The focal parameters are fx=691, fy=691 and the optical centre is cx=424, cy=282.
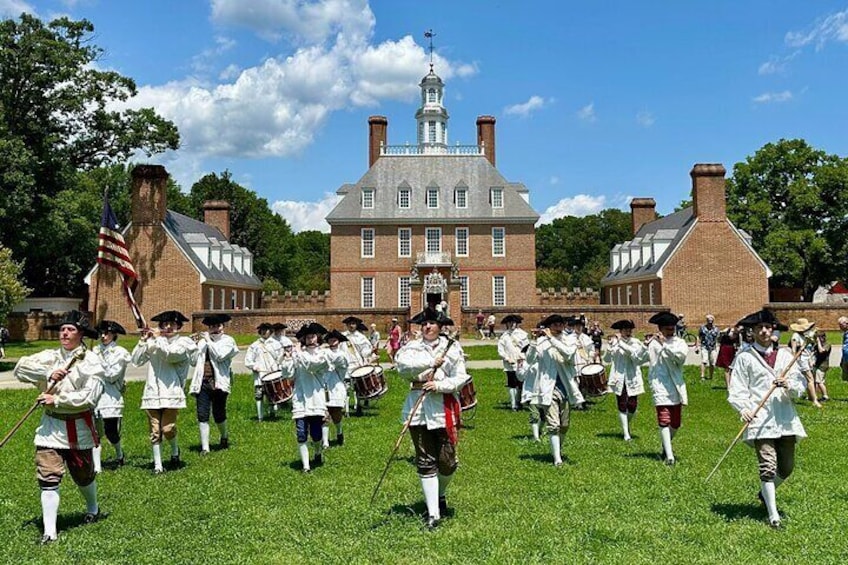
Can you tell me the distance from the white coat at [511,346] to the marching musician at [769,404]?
767 centimetres

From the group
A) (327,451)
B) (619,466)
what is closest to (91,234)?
(327,451)

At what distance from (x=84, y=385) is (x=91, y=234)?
41.4 metres

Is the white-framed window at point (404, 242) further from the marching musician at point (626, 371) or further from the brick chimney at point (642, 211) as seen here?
the marching musician at point (626, 371)

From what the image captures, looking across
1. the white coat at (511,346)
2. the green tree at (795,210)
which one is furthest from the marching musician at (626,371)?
the green tree at (795,210)

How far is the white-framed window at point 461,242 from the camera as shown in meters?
50.3

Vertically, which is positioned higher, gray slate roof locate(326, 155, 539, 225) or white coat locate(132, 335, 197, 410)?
gray slate roof locate(326, 155, 539, 225)

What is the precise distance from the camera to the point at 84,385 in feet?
23.5

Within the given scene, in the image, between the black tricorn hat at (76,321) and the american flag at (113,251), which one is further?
the american flag at (113,251)

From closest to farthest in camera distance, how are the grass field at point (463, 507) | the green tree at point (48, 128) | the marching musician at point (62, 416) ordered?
the grass field at point (463, 507) < the marching musician at point (62, 416) < the green tree at point (48, 128)

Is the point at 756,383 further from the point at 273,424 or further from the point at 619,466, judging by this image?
the point at 273,424

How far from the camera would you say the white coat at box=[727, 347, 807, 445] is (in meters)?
7.08

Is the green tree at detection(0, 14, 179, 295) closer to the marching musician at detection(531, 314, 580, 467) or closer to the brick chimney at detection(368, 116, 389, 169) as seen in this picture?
the brick chimney at detection(368, 116, 389, 169)

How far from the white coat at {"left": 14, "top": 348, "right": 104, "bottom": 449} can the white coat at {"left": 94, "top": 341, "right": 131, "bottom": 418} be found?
2379 millimetres

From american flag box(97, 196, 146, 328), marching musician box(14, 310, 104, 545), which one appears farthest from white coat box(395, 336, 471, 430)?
american flag box(97, 196, 146, 328)
